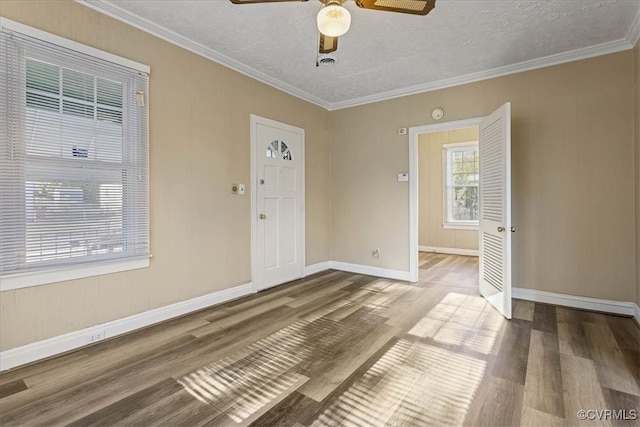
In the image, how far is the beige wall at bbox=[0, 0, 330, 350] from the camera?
88.3 inches

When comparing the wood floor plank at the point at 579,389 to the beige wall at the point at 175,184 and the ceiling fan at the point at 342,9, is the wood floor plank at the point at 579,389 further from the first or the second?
the beige wall at the point at 175,184

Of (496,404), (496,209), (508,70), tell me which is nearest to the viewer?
(496,404)

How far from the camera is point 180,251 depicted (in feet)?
10.0

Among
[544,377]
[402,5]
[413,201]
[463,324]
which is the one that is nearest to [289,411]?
[544,377]

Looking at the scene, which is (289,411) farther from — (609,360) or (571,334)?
(571,334)

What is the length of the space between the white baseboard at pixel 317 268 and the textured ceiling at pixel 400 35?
272cm

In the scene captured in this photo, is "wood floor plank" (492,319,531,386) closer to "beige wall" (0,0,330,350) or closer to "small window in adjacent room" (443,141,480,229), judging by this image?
"beige wall" (0,0,330,350)

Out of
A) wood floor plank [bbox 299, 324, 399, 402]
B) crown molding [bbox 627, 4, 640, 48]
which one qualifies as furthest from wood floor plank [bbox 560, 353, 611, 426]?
crown molding [bbox 627, 4, 640, 48]

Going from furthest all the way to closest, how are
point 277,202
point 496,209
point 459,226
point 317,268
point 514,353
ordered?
point 459,226
point 317,268
point 277,202
point 496,209
point 514,353

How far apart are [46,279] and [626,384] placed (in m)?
3.95

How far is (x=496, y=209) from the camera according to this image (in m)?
3.20

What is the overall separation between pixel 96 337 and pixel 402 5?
10.7 feet

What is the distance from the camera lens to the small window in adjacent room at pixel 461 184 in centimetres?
649

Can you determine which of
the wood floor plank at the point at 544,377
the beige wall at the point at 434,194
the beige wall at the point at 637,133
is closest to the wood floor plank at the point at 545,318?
Result: the wood floor plank at the point at 544,377
